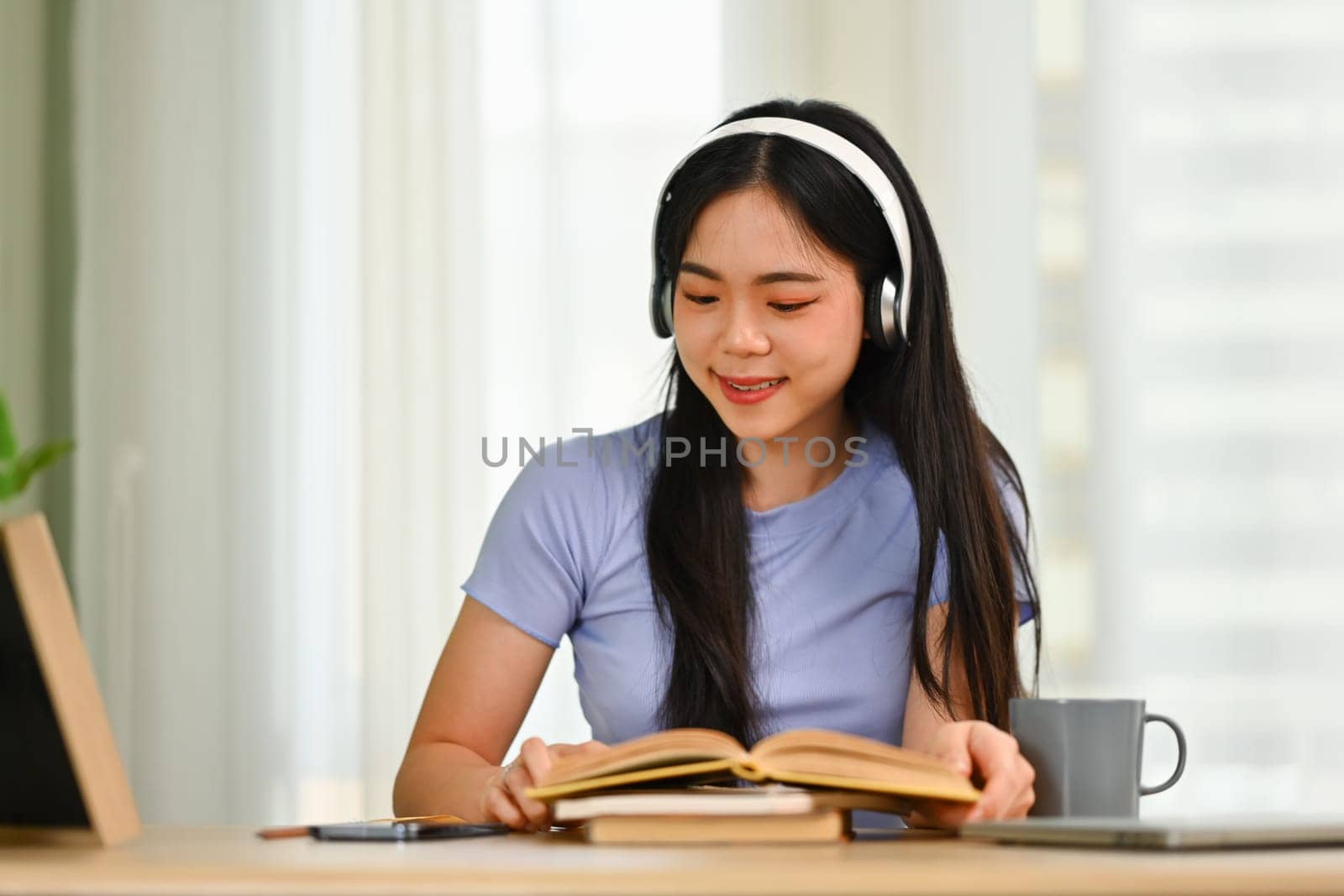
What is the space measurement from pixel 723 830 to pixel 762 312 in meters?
0.68

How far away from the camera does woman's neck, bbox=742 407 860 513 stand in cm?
150

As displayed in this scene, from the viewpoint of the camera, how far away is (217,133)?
8.33 ft

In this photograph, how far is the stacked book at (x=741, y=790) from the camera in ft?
2.39

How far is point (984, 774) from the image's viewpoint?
89cm

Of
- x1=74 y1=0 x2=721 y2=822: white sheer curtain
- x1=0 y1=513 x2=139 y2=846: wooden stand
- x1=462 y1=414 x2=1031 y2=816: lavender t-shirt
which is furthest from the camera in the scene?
x1=74 y1=0 x2=721 y2=822: white sheer curtain

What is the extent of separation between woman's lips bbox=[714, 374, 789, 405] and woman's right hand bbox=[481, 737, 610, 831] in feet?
1.61

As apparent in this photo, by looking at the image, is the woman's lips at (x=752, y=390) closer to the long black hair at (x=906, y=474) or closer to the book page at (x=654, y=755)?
the long black hair at (x=906, y=474)

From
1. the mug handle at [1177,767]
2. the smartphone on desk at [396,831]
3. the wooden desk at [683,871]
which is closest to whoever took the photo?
the wooden desk at [683,871]

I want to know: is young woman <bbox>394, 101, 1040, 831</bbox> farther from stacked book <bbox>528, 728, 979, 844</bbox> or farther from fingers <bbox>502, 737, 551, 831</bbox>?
stacked book <bbox>528, 728, 979, 844</bbox>

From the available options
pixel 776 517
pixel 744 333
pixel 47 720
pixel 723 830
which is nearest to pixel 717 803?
pixel 723 830

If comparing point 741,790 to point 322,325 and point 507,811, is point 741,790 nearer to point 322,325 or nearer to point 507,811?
point 507,811

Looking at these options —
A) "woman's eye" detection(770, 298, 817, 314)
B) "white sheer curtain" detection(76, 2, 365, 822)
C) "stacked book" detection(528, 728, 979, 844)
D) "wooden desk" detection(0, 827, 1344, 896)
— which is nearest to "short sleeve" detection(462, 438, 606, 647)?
"woman's eye" detection(770, 298, 817, 314)

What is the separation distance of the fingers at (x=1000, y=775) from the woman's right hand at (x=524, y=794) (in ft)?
0.81

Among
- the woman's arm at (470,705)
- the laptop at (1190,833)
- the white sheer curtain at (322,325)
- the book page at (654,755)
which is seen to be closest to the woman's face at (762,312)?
the woman's arm at (470,705)
